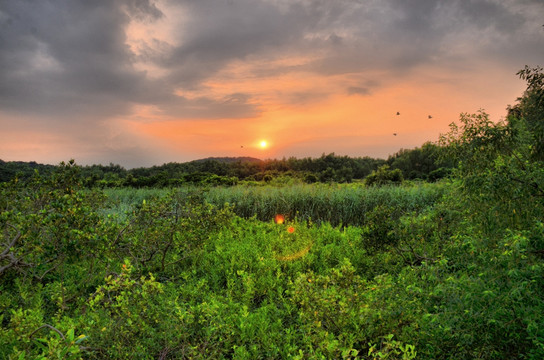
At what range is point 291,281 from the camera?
4.96m

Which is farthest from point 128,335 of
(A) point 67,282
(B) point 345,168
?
(B) point 345,168

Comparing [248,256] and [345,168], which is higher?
[345,168]

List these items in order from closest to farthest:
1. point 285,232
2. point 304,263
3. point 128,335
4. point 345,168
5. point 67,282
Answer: point 128,335 < point 67,282 < point 304,263 < point 285,232 < point 345,168

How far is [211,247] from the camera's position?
24.0 ft

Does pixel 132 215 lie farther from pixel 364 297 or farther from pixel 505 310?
pixel 505 310

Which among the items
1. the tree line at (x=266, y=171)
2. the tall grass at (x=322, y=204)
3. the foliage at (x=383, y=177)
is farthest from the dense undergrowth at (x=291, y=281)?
the tree line at (x=266, y=171)

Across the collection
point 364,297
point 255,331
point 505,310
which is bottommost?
point 255,331

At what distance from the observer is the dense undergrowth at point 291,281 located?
2.83m

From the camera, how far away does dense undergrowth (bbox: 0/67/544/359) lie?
2.83 meters

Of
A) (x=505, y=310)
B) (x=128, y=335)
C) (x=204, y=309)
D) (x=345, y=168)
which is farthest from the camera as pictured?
(x=345, y=168)

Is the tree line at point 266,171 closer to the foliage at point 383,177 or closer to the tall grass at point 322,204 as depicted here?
the foliage at point 383,177

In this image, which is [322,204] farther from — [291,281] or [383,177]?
[383,177]

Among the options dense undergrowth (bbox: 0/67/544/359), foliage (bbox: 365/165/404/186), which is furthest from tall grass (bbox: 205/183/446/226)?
foliage (bbox: 365/165/404/186)

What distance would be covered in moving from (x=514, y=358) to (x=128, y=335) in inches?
141
